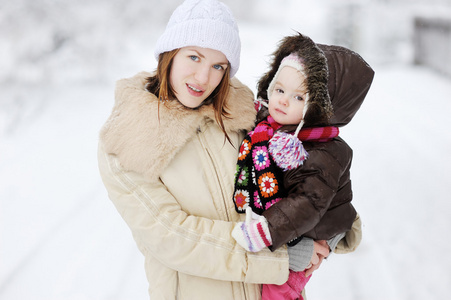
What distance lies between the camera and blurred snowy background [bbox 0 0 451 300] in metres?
2.52

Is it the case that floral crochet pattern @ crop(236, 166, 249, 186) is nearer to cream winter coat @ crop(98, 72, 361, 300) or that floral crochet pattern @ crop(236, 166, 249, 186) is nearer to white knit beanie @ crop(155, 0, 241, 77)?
cream winter coat @ crop(98, 72, 361, 300)

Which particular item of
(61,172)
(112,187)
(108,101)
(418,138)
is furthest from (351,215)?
(108,101)

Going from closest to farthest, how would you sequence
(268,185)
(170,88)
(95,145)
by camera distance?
(268,185)
(170,88)
(95,145)

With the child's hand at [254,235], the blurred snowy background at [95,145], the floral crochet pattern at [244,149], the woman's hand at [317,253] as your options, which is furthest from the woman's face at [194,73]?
the blurred snowy background at [95,145]

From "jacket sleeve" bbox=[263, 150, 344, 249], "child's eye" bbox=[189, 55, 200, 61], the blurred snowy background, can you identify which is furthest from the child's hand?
the blurred snowy background

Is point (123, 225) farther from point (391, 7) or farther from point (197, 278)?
point (391, 7)

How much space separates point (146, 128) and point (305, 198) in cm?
56

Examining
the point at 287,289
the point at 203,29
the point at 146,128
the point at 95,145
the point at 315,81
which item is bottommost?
the point at 95,145

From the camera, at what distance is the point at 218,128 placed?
1.40 metres

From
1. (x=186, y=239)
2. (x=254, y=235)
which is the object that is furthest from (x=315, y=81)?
(x=186, y=239)

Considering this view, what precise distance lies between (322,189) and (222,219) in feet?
1.18

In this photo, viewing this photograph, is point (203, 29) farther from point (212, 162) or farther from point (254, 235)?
point (254, 235)

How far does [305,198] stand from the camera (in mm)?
1197

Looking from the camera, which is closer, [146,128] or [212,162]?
[146,128]
